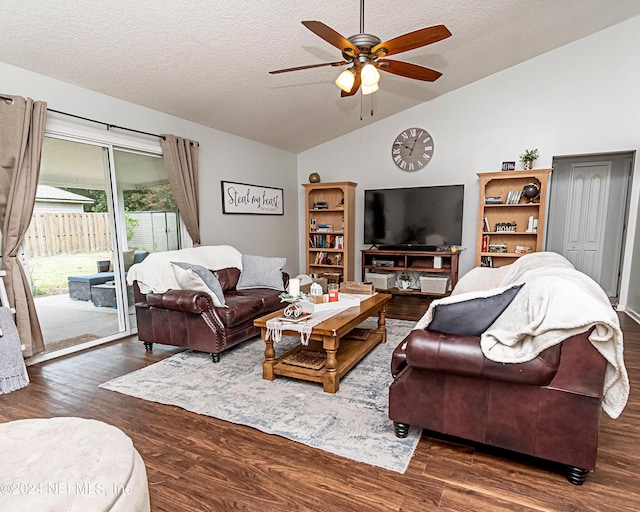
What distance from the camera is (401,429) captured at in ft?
6.51

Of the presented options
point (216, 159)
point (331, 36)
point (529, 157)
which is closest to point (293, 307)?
point (331, 36)

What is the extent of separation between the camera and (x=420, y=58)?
4098mm

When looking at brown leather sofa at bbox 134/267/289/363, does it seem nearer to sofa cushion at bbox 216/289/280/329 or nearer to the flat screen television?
sofa cushion at bbox 216/289/280/329

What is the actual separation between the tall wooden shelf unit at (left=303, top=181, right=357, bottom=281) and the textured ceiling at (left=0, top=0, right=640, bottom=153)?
4.62ft

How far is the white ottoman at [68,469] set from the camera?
0.76 metres

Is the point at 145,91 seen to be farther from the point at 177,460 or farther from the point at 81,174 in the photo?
the point at 177,460

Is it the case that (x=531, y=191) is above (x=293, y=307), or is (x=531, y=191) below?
above

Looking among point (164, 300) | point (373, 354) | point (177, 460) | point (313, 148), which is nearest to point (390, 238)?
point (313, 148)

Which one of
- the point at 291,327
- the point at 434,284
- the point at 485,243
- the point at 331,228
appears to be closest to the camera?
the point at 291,327

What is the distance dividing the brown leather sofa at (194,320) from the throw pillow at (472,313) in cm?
195

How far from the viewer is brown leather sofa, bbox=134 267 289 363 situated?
3.07 metres

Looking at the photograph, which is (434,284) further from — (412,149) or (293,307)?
(293,307)

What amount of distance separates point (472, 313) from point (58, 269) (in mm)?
3692

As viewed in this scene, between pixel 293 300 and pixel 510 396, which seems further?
pixel 293 300
